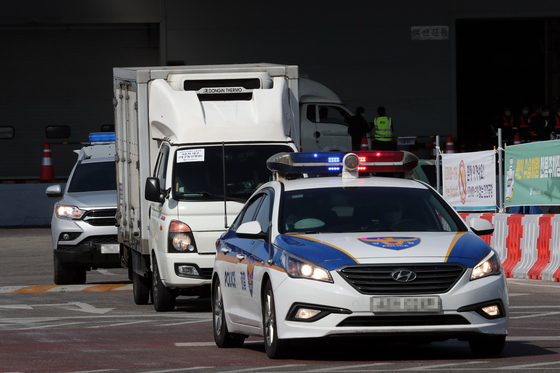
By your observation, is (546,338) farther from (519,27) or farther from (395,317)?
(519,27)

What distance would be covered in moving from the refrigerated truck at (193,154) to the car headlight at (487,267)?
4.68m

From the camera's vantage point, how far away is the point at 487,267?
8.17m

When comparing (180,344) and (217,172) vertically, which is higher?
(217,172)

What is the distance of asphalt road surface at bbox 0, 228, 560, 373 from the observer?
824 centimetres

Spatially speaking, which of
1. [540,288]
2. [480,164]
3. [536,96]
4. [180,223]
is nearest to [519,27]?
[536,96]

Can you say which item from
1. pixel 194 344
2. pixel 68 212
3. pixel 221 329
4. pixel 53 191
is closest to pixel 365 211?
pixel 221 329

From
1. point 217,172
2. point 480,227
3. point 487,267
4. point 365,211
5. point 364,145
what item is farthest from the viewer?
point 364,145

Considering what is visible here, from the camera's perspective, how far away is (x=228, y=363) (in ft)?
28.0

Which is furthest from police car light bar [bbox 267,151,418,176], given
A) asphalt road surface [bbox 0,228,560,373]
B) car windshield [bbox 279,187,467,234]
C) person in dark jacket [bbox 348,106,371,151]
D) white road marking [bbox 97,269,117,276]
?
person in dark jacket [bbox 348,106,371,151]

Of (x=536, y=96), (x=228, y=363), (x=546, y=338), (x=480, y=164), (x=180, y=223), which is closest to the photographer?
(x=228, y=363)

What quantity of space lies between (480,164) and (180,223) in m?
8.26

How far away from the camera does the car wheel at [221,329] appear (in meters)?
9.59

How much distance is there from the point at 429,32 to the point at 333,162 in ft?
96.9

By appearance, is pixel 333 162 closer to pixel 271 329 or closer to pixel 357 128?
pixel 271 329
